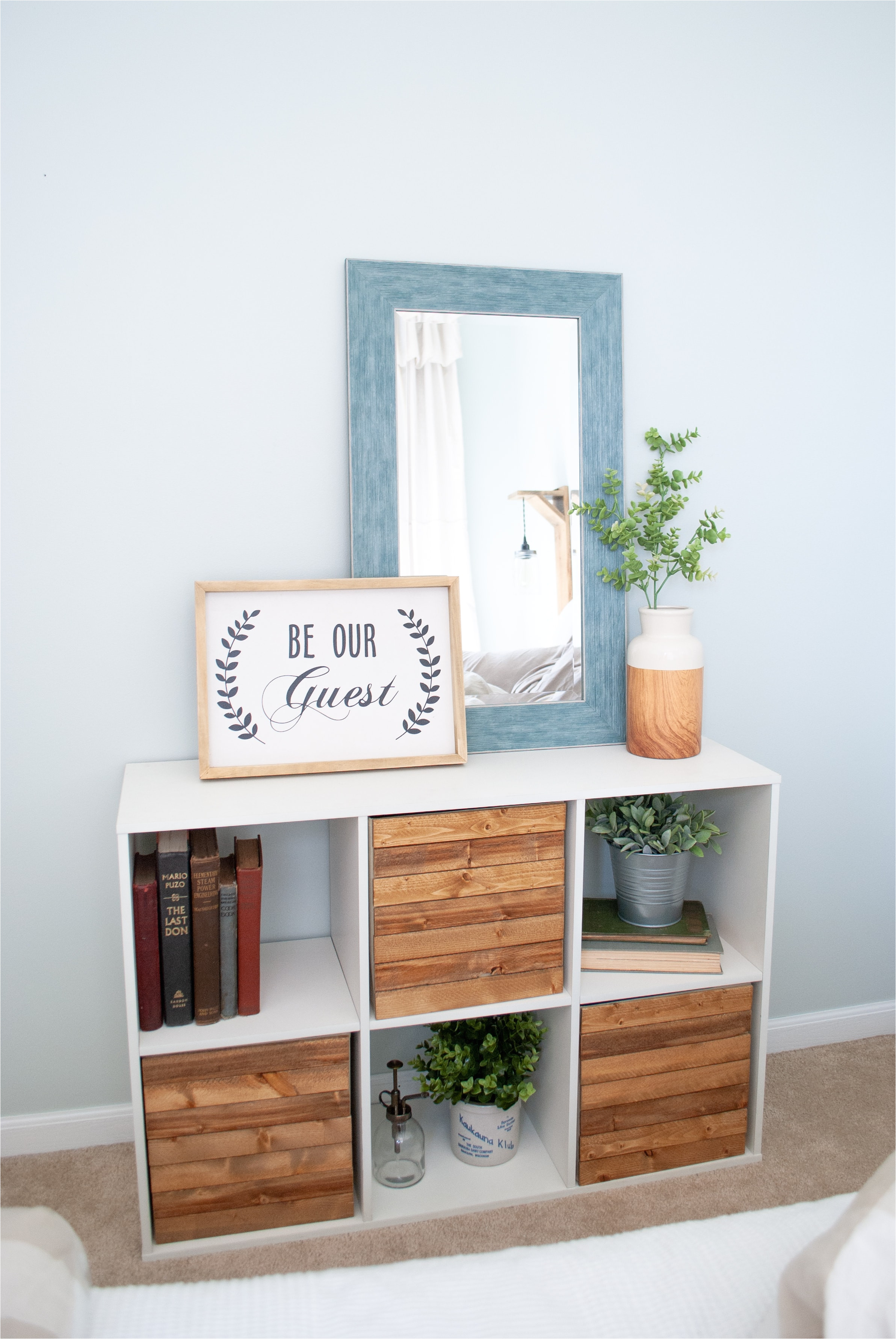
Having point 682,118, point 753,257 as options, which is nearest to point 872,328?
point 753,257

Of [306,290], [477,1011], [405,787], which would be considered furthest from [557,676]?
[306,290]

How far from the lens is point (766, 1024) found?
1.67 m

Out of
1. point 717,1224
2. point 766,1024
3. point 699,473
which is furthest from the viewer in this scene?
point 699,473

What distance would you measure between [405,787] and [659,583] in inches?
28.7

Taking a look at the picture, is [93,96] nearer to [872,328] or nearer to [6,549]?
[6,549]

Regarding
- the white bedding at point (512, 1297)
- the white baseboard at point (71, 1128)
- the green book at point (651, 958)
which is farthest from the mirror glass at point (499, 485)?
the white bedding at point (512, 1297)

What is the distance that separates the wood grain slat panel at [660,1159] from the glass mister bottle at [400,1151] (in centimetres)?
29

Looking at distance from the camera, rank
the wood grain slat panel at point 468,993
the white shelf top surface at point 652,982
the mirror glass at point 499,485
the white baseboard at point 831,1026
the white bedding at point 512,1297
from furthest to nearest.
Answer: the white baseboard at point 831,1026, the mirror glass at point 499,485, the white shelf top surface at point 652,982, the wood grain slat panel at point 468,993, the white bedding at point 512,1297

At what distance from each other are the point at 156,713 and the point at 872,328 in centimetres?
169

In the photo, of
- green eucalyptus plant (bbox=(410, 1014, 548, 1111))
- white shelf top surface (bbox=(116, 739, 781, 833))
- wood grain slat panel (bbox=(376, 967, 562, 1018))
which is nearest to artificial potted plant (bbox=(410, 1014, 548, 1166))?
green eucalyptus plant (bbox=(410, 1014, 548, 1111))

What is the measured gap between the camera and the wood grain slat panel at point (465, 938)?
58.7 inches

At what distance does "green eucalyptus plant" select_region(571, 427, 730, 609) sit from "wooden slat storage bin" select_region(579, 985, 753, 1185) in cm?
76

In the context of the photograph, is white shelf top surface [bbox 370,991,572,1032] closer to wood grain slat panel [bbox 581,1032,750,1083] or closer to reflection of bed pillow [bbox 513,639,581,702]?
wood grain slat panel [bbox 581,1032,750,1083]

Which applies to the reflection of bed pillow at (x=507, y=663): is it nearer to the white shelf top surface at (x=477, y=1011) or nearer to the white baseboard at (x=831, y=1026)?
the white shelf top surface at (x=477, y=1011)
